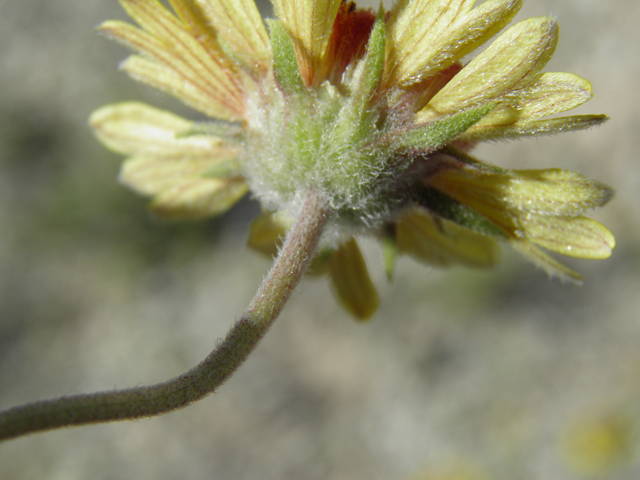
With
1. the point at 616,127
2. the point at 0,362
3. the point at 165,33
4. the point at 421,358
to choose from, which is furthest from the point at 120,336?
the point at 616,127

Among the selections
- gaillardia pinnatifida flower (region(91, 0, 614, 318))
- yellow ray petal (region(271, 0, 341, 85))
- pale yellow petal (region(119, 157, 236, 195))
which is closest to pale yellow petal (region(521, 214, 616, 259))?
gaillardia pinnatifida flower (region(91, 0, 614, 318))

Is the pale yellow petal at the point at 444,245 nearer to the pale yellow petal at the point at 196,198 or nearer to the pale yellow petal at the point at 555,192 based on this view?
the pale yellow petal at the point at 555,192

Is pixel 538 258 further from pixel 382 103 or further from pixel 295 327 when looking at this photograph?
pixel 295 327

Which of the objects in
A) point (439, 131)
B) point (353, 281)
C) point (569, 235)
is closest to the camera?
point (439, 131)

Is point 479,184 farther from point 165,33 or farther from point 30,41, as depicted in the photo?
point 30,41

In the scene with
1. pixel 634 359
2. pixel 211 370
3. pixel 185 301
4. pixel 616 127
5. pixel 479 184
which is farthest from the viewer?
pixel 185 301

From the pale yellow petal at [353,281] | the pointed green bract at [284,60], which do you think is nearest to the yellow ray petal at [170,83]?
the pointed green bract at [284,60]

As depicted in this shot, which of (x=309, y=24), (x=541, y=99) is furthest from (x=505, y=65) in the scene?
(x=309, y=24)
